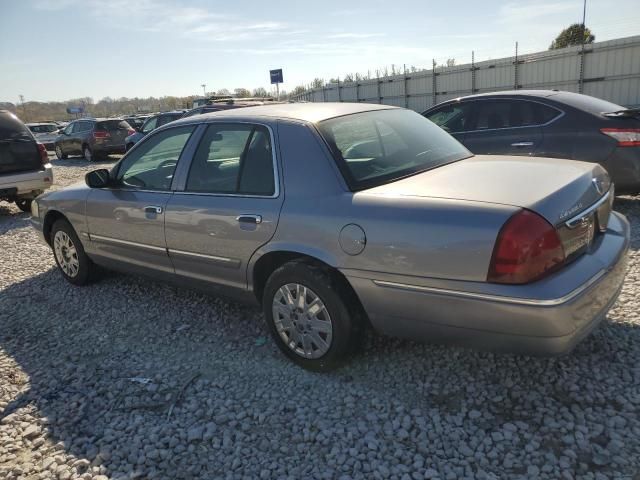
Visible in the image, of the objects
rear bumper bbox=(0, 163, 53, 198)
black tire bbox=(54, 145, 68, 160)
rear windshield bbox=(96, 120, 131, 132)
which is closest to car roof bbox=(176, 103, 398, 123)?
rear bumper bbox=(0, 163, 53, 198)

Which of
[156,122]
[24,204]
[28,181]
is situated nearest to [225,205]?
[28,181]

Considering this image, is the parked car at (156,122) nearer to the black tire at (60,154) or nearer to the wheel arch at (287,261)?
the black tire at (60,154)

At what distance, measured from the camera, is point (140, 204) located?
4.19m

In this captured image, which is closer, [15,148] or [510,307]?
[510,307]

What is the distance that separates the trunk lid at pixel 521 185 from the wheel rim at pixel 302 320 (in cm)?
80

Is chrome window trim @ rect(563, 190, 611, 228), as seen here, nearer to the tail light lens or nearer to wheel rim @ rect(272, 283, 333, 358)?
wheel rim @ rect(272, 283, 333, 358)

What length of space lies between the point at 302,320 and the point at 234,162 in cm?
123

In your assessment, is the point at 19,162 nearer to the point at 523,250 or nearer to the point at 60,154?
the point at 523,250

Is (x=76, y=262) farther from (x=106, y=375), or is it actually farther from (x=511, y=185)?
(x=511, y=185)

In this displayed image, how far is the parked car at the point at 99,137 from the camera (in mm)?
18734

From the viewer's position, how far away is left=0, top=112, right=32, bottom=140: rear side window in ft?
29.2

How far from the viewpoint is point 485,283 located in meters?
2.51

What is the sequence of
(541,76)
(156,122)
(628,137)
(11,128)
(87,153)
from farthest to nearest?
(87,153) → (541,76) → (156,122) → (11,128) → (628,137)

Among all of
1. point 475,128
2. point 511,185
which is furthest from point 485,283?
point 475,128
